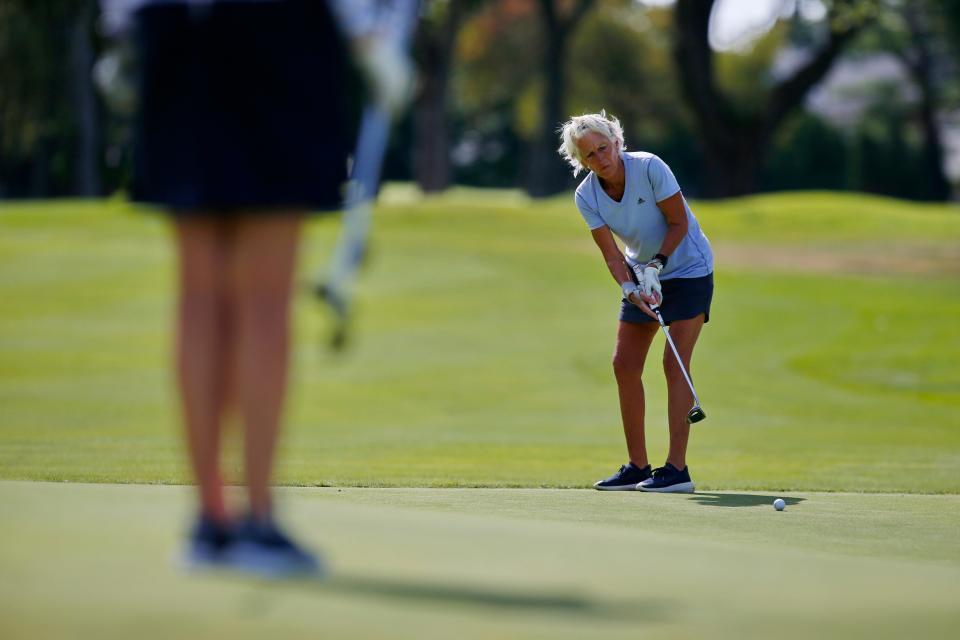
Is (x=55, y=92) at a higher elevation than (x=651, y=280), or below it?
higher

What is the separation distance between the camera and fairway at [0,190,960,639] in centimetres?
346

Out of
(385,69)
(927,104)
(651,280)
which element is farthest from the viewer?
(927,104)

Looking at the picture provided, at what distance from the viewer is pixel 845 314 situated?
68.5 ft

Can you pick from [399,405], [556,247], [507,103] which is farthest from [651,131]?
[399,405]

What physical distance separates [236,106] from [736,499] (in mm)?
4236

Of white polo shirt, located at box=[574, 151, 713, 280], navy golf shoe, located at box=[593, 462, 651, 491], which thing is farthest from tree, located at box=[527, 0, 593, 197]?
navy golf shoe, located at box=[593, 462, 651, 491]

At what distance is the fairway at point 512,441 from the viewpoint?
3.46 m

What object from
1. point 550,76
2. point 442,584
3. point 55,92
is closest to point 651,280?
point 442,584

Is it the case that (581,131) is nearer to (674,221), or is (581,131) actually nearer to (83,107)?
(674,221)

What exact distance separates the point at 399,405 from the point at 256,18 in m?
11.3

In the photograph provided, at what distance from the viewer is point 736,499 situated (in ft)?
24.1

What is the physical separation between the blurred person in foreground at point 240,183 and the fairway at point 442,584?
228 mm

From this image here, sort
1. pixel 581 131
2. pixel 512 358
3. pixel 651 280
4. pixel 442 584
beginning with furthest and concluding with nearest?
pixel 512 358 → pixel 651 280 → pixel 581 131 → pixel 442 584

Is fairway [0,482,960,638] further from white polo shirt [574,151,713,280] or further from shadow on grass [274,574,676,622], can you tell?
white polo shirt [574,151,713,280]
